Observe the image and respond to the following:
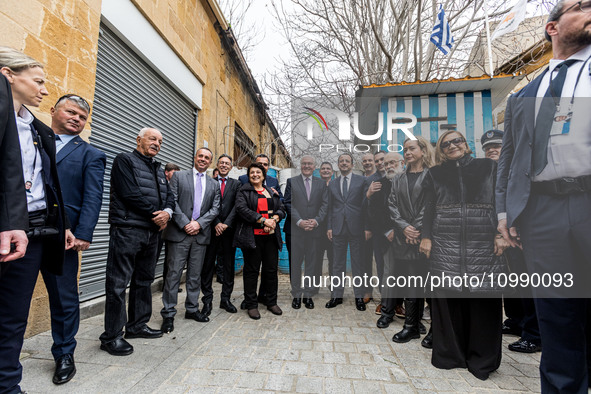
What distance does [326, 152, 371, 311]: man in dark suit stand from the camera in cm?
411

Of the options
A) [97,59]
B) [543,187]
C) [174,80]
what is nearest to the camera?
[543,187]

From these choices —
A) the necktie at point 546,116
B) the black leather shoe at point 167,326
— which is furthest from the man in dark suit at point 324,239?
the necktie at point 546,116

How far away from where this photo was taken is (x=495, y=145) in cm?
338

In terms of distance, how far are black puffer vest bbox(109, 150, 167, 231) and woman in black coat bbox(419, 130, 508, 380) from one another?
9.21 feet

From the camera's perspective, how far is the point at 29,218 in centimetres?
→ 171

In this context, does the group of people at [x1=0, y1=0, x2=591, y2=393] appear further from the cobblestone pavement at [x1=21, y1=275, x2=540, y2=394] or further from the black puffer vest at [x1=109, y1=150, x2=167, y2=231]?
the cobblestone pavement at [x1=21, y1=275, x2=540, y2=394]

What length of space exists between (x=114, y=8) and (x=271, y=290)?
178 inches

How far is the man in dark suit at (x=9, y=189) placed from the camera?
50.3 inches

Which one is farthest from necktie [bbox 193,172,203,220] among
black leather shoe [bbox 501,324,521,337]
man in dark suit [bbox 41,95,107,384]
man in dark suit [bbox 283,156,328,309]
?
black leather shoe [bbox 501,324,521,337]

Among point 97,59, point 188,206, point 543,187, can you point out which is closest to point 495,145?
point 543,187

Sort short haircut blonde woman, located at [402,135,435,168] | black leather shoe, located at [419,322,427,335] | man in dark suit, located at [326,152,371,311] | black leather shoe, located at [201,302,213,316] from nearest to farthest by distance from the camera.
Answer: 1. short haircut blonde woman, located at [402,135,435,168]
2. black leather shoe, located at [419,322,427,335]
3. black leather shoe, located at [201,302,213,316]
4. man in dark suit, located at [326,152,371,311]

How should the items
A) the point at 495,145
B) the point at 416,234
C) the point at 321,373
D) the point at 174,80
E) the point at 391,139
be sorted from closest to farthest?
the point at 321,373 → the point at 416,234 → the point at 495,145 → the point at 391,139 → the point at 174,80

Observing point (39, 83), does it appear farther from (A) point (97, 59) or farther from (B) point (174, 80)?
(B) point (174, 80)

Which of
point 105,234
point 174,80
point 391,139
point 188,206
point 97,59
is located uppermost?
point 174,80
